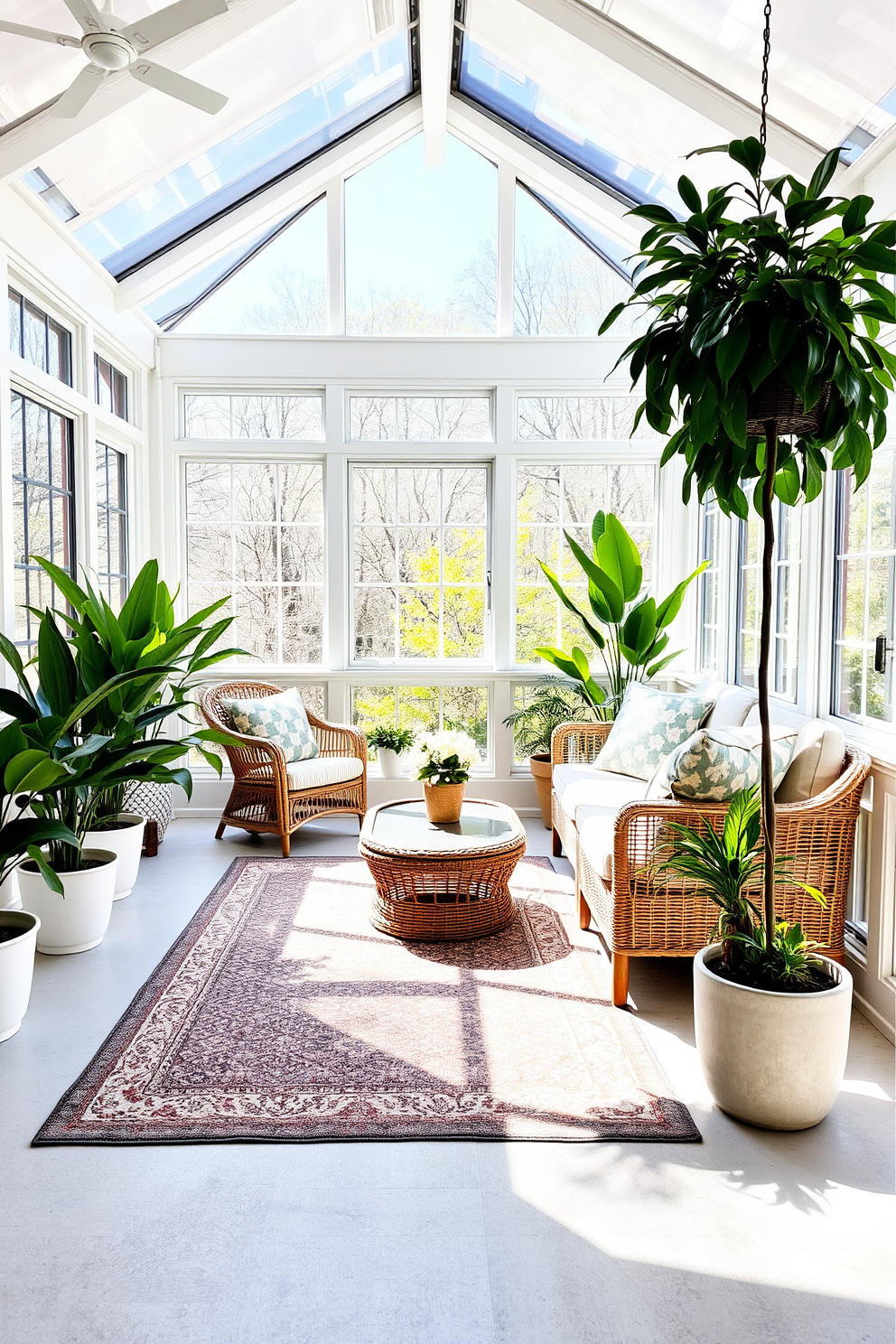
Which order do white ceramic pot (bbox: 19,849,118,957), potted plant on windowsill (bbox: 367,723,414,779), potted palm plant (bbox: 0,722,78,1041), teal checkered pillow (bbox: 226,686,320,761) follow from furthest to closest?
potted plant on windowsill (bbox: 367,723,414,779), teal checkered pillow (bbox: 226,686,320,761), white ceramic pot (bbox: 19,849,118,957), potted palm plant (bbox: 0,722,78,1041)

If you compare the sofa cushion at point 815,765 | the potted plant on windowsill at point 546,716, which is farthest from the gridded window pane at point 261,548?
the sofa cushion at point 815,765

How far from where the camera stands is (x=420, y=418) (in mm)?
5660

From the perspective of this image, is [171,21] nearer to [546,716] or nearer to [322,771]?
[322,771]

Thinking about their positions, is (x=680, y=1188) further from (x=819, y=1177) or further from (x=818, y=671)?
(x=818, y=671)

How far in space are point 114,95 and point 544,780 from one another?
3.90m

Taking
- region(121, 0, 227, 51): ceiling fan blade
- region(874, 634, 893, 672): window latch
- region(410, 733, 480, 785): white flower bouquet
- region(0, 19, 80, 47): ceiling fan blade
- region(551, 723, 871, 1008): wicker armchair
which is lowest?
region(551, 723, 871, 1008): wicker armchair

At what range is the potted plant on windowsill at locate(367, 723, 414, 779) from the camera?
5414 mm

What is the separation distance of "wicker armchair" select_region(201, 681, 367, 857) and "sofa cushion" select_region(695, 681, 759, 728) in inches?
78.8

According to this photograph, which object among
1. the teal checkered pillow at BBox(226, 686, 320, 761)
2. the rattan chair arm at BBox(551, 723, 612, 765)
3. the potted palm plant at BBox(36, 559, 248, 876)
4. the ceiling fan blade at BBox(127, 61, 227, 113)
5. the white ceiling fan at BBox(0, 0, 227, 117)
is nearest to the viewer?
the white ceiling fan at BBox(0, 0, 227, 117)

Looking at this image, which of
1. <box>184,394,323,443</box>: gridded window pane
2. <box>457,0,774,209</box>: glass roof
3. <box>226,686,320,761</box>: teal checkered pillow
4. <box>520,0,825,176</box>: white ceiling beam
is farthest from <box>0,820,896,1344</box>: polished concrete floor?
<box>184,394,323,443</box>: gridded window pane

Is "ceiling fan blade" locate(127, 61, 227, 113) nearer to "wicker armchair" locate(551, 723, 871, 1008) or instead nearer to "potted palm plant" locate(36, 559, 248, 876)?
"potted palm plant" locate(36, 559, 248, 876)

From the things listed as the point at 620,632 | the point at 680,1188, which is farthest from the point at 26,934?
the point at 620,632

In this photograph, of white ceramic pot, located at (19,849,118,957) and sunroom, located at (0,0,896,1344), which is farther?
white ceramic pot, located at (19,849,118,957)

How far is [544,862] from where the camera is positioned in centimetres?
456
